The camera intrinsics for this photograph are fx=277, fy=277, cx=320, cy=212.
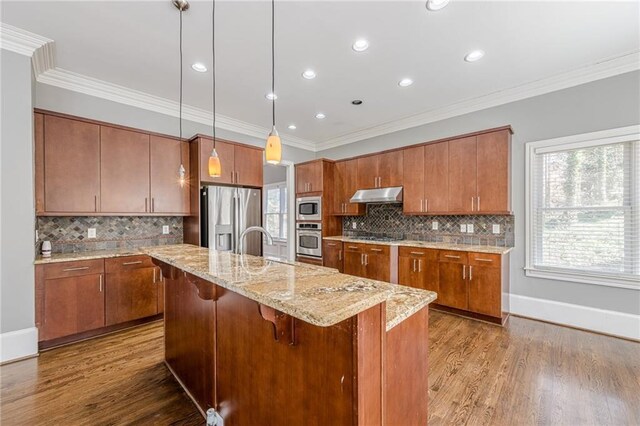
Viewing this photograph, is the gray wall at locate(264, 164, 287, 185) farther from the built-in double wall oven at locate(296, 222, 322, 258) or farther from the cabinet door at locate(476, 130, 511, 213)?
the cabinet door at locate(476, 130, 511, 213)

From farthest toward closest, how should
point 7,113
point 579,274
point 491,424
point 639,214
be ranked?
point 579,274, point 639,214, point 7,113, point 491,424

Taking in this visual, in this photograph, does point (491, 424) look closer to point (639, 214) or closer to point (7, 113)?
point (639, 214)

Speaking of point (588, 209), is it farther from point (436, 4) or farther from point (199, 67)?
point (199, 67)

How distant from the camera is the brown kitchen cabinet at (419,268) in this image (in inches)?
145

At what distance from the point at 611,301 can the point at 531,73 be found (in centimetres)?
264

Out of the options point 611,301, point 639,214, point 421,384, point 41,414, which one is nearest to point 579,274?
point 611,301

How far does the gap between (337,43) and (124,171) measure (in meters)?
2.88

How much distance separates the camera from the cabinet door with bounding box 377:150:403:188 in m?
4.37

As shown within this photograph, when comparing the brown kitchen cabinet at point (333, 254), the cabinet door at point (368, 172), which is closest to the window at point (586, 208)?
the cabinet door at point (368, 172)

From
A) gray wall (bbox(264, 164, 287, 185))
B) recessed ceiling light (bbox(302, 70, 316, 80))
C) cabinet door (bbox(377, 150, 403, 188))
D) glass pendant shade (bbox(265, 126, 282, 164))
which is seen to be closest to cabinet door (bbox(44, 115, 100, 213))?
recessed ceiling light (bbox(302, 70, 316, 80))

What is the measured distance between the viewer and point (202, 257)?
1817mm

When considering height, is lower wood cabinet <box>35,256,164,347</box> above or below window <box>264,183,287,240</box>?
below

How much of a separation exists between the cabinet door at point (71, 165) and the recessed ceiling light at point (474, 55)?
4.12 metres

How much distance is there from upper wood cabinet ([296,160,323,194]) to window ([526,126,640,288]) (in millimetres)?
3119
